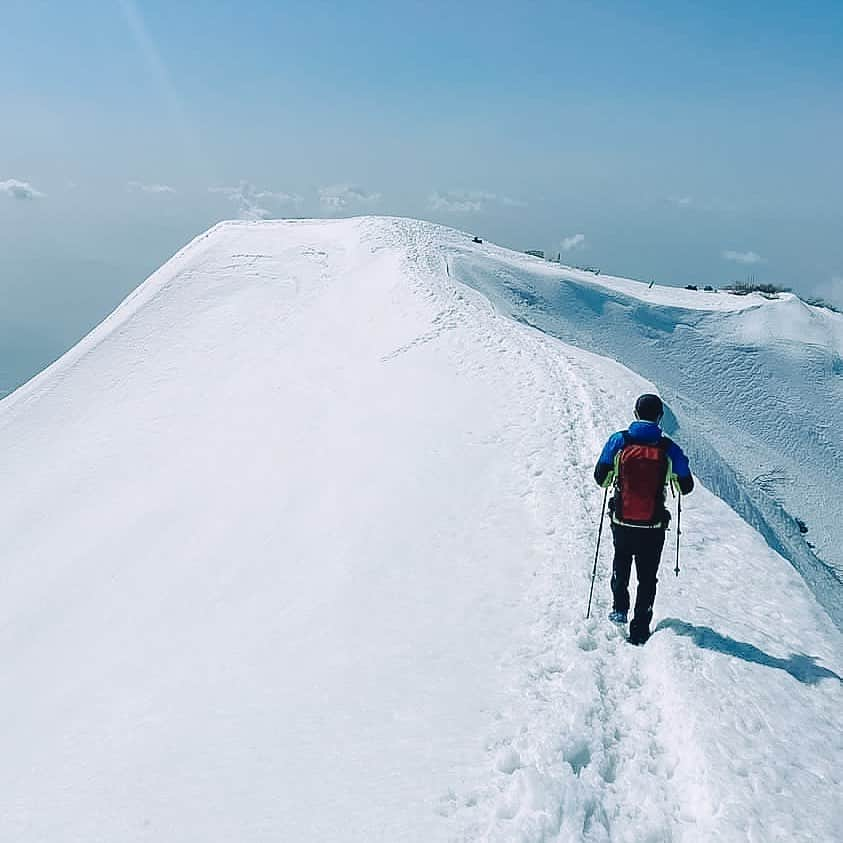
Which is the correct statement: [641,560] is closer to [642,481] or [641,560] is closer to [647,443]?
[642,481]

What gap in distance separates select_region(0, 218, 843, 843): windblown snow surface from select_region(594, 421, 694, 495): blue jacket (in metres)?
1.75

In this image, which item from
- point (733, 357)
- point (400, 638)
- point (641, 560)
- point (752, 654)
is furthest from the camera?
point (733, 357)

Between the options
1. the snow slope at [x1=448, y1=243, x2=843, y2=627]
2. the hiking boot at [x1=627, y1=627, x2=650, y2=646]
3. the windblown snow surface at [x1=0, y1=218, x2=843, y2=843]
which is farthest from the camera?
the snow slope at [x1=448, y1=243, x2=843, y2=627]

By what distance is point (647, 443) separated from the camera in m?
7.29

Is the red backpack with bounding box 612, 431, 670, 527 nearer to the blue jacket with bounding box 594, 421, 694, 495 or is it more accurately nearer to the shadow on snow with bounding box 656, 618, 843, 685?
the blue jacket with bounding box 594, 421, 694, 495

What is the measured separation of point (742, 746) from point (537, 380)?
12141 mm

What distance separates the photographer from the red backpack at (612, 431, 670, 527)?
7258mm

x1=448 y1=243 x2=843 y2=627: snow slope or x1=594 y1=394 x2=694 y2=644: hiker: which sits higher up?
x1=448 y1=243 x2=843 y2=627: snow slope

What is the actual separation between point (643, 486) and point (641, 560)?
0.87 metres

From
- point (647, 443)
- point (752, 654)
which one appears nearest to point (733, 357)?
point (752, 654)

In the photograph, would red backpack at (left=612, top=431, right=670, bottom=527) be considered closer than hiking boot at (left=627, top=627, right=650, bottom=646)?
Yes

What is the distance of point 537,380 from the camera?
57.0 ft

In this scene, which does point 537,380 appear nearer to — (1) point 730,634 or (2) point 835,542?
(1) point 730,634

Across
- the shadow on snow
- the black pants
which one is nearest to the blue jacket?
the black pants
